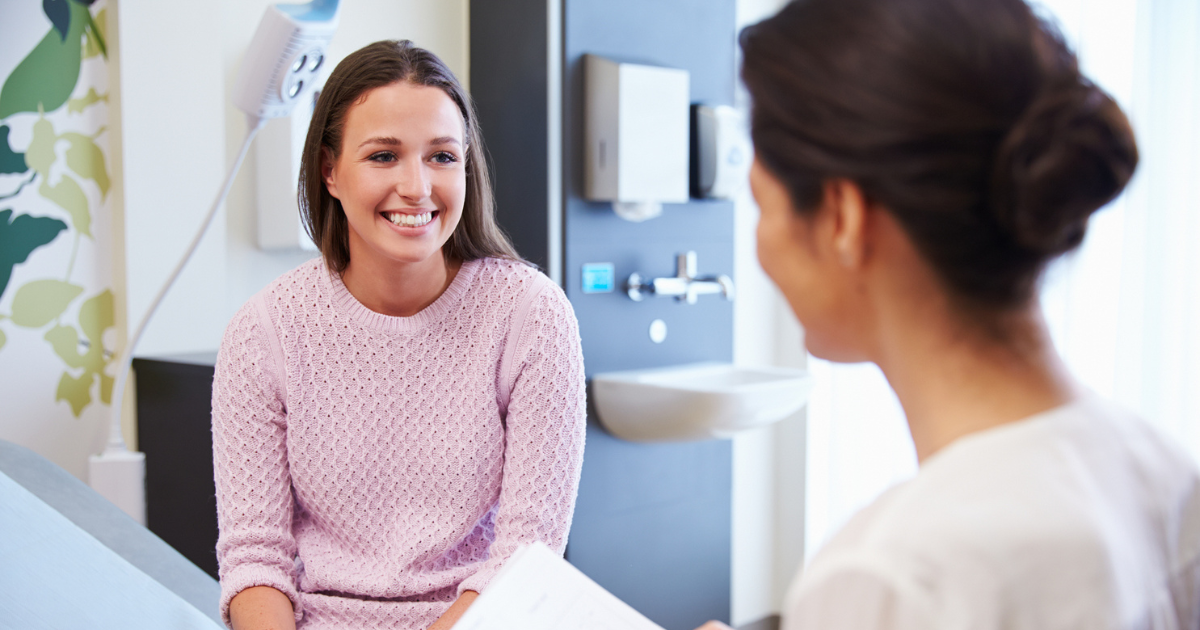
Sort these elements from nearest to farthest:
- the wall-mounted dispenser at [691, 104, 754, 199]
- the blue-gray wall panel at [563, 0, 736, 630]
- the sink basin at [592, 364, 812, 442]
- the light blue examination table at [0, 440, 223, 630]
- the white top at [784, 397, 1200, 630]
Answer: the white top at [784, 397, 1200, 630] < the light blue examination table at [0, 440, 223, 630] < the sink basin at [592, 364, 812, 442] < the blue-gray wall panel at [563, 0, 736, 630] < the wall-mounted dispenser at [691, 104, 754, 199]

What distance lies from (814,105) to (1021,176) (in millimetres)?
112

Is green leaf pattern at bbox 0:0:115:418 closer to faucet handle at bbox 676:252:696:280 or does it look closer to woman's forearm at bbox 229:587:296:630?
woman's forearm at bbox 229:587:296:630

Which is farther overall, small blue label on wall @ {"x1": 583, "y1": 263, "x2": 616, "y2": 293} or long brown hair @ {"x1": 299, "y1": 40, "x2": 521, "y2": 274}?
small blue label on wall @ {"x1": 583, "y1": 263, "x2": 616, "y2": 293}

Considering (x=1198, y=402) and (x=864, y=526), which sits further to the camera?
(x=1198, y=402)

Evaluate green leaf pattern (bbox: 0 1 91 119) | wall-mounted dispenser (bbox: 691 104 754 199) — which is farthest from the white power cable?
wall-mounted dispenser (bbox: 691 104 754 199)

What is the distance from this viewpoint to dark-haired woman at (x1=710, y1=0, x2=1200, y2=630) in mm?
462

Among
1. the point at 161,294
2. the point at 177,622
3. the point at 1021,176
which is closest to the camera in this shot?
the point at 1021,176

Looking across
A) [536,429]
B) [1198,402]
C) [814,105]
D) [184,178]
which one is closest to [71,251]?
[184,178]

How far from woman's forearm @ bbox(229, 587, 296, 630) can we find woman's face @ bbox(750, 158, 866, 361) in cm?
85

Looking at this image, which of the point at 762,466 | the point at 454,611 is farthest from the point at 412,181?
the point at 762,466

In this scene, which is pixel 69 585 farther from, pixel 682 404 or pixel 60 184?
pixel 682 404

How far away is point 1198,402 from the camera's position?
1876mm

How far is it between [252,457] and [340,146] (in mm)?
418

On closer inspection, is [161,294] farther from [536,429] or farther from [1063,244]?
[1063,244]
